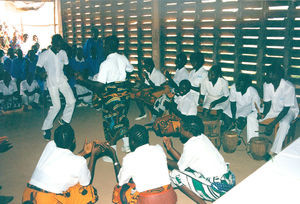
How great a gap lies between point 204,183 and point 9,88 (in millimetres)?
7181

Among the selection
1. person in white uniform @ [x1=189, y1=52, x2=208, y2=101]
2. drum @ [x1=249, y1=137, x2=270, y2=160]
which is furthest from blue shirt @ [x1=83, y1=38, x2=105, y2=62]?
drum @ [x1=249, y1=137, x2=270, y2=160]

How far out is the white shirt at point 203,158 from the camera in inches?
137

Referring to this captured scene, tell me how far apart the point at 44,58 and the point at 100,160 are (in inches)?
97.1

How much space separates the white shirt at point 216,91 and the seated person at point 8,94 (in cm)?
560

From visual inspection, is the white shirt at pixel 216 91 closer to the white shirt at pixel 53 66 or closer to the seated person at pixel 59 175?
the white shirt at pixel 53 66

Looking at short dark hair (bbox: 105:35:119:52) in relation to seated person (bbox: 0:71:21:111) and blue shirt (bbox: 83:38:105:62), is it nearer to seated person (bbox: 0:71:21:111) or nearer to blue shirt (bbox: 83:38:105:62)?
blue shirt (bbox: 83:38:105:62)

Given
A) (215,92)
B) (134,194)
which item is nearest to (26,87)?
(215,92)

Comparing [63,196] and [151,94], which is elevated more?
[151,94]

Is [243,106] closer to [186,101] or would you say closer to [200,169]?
[186,101]

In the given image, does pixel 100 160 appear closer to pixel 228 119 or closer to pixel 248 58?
pixel 228 119

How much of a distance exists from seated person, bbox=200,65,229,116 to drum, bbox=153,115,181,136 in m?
0.61

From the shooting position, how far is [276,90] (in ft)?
17.6

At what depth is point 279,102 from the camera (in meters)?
5.39

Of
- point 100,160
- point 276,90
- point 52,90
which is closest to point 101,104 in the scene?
point 100,160
